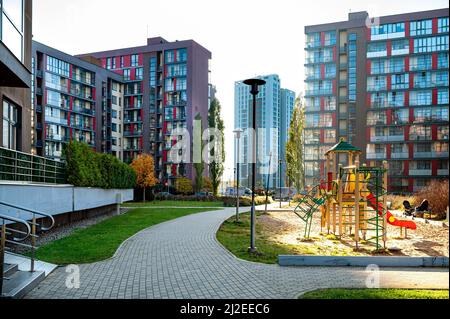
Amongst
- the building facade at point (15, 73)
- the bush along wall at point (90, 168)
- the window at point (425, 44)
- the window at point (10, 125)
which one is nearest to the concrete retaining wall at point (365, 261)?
the building facade at point (15, 73)

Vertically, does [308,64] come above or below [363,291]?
above

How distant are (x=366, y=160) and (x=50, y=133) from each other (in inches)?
1905

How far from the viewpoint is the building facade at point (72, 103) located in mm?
52969

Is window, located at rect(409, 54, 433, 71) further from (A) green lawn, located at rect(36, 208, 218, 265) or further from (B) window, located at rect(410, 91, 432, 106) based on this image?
(A) green lawn, located at rect(36, 208, 218, 265)

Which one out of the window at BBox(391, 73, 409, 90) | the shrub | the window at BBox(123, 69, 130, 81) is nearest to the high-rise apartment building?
the window at BBox(391, 73, 409, 90)

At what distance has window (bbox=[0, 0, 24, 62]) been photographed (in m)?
11.5

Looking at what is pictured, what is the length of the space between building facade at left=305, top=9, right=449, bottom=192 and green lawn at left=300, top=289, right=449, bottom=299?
3791 centimetres

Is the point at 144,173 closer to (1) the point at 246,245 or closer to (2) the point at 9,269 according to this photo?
(1) the point at 246,245

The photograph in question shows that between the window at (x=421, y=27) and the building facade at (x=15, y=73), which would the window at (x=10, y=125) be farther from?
the window at (x=421, y=27)
